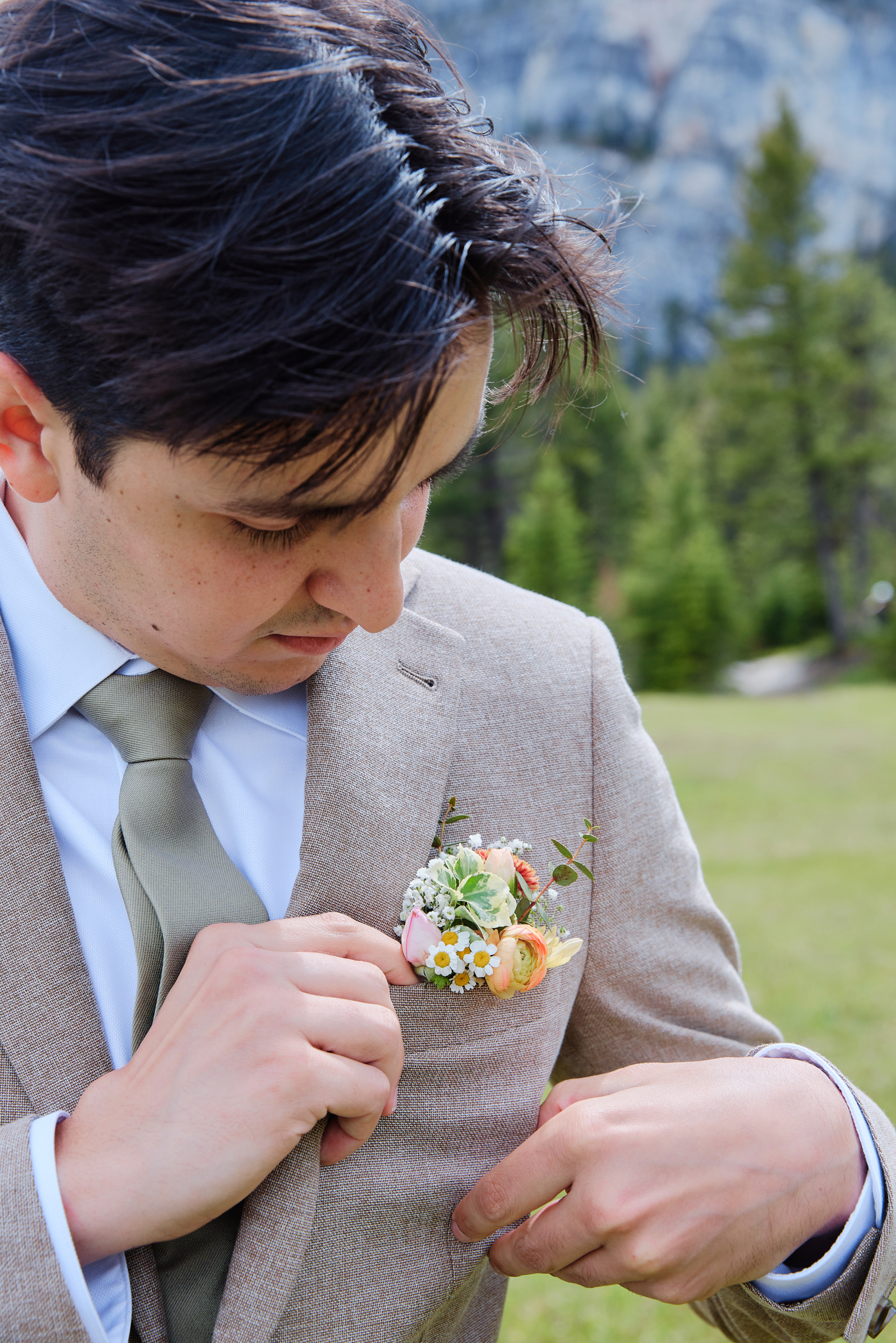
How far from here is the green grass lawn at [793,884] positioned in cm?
399

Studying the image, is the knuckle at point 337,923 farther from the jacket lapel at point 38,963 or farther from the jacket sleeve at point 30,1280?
the jacket sleeve at point 30,1280

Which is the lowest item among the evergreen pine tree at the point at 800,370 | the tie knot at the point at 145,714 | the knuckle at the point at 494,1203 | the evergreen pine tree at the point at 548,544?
the evergreen pine tree at the point at 548,544

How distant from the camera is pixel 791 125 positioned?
105 ft

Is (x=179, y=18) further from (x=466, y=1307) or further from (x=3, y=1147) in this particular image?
(x=466, y=1307)

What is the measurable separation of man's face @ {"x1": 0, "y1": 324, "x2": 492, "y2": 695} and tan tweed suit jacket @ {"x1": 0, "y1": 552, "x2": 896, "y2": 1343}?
21cm

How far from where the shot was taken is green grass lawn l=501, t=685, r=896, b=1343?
399cm

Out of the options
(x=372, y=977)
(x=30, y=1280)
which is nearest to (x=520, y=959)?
(x=372, y=977)

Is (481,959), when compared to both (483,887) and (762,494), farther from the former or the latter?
(762,494)

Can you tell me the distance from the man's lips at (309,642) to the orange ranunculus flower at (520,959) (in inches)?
18.7

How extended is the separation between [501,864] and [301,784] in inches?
13.3

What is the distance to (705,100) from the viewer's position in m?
88.9

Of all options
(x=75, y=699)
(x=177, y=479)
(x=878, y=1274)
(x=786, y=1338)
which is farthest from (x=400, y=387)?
(x=786, y=1338)

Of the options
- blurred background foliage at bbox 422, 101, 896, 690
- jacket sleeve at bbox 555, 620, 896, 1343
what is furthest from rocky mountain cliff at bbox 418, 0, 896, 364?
jacket sleeve at bbox 555, 620, 896, 1343

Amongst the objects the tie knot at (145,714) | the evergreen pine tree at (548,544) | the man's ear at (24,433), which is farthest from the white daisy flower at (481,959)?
the evergreen pine tree at (548,544)
